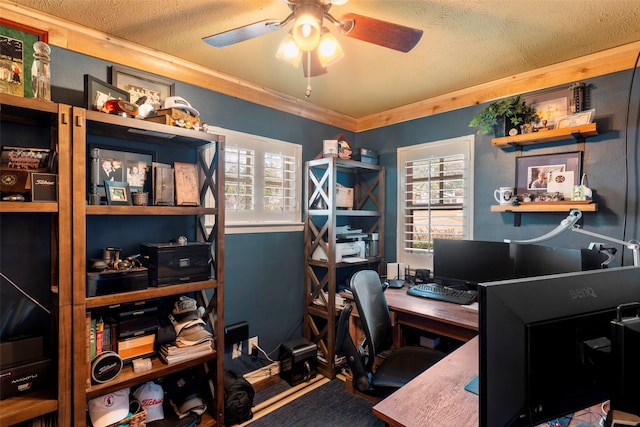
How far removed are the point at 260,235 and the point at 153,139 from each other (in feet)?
3.74

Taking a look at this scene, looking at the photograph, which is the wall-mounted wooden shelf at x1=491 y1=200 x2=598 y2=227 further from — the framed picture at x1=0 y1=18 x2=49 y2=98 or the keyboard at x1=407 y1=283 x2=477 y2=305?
the framed picture at x1=0 y1=18 x2=49 y2=98

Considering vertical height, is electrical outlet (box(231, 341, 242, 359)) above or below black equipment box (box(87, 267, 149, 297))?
below

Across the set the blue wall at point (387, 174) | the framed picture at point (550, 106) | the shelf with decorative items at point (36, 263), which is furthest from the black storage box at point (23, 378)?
the framed picture at point (550, 106)

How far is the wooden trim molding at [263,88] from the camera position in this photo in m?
1.83

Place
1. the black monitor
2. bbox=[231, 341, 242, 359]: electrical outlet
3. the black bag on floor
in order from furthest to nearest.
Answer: bbox=[231, 341, 242, 359]: electrical outlet < the black bag on floor < the black monitor

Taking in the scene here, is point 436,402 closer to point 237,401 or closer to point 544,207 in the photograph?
point 237,401

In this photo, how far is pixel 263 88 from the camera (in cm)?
275

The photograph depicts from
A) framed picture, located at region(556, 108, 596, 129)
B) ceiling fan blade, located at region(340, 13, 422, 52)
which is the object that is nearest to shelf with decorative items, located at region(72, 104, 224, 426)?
ceiling fan blade, located at region(340, 13, 422, 52)

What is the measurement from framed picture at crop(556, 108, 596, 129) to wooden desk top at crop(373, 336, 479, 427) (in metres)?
1.86

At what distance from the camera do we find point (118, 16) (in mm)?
1773

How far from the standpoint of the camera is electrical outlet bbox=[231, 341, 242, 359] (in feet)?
8.45

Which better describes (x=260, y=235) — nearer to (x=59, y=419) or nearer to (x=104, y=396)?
(x=104, y=396)

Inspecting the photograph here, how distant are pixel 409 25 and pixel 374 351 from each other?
1958 mm

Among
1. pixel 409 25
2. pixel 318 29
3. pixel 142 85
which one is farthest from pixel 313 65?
pixel 142 85
